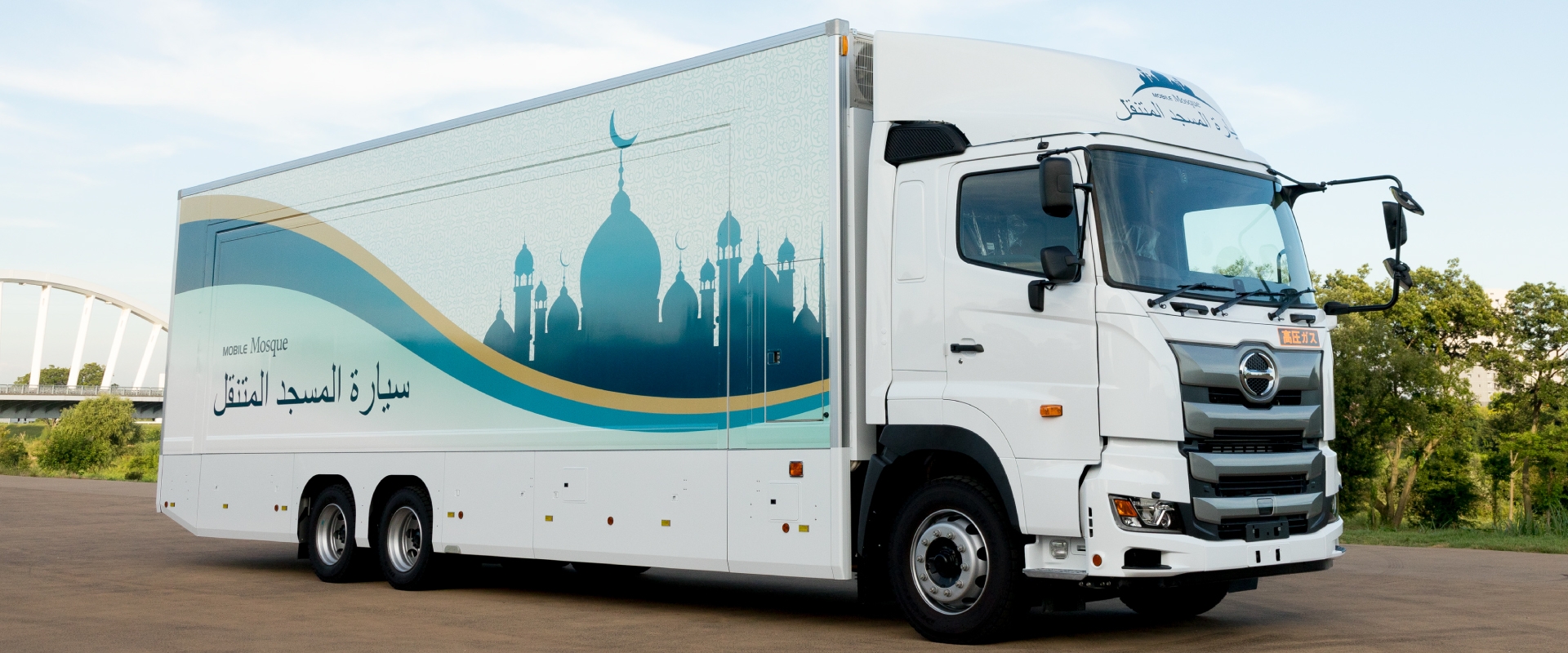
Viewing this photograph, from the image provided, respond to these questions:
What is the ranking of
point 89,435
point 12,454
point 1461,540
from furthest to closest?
point 89,435 → point 12,454 → point 1461,540

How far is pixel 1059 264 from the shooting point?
7582 millimetres

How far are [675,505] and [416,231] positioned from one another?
13.8 feet

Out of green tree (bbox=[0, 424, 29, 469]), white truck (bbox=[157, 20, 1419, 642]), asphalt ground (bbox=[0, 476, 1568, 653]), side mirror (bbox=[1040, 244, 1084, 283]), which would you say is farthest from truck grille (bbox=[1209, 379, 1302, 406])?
green tree (bbox=[0, 424, 29, 469])

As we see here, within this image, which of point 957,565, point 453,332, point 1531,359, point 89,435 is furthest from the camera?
point 89,435

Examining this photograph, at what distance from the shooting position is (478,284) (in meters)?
11.4

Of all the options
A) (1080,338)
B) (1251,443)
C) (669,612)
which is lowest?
(669,612)

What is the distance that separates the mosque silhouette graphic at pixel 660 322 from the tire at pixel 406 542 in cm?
166

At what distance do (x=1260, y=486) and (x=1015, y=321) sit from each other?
1.70 m

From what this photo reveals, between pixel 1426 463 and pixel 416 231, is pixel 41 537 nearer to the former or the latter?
pixel 416 231

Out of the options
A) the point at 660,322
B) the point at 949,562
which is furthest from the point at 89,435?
the point at 949,562

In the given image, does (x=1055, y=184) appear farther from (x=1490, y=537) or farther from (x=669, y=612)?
(x=1490, y=537)

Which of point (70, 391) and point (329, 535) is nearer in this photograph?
point (329, 535)

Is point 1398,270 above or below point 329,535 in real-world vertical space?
above

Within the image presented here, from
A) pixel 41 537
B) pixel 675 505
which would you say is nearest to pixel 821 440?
pixel 675 505
